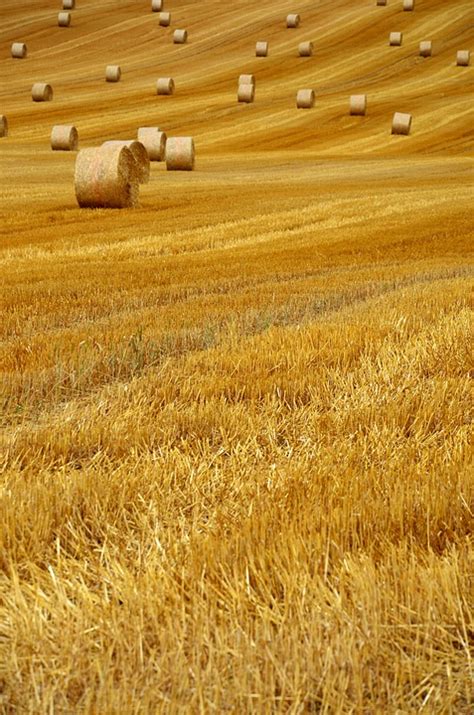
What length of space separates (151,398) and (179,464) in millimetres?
1059

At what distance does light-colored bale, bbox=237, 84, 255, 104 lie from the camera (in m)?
41.4

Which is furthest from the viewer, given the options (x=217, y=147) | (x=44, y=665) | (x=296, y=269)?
(x=217, y=147)

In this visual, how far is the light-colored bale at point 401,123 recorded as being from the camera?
117ft

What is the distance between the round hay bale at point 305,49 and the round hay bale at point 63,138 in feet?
69.8

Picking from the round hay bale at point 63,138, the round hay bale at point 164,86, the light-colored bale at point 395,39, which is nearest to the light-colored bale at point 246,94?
the round hay bale at point 164,86

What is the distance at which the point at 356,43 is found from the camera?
5047 cm

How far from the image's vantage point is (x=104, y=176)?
673 inches

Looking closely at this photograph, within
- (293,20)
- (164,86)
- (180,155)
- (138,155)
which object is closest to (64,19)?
(293,20)

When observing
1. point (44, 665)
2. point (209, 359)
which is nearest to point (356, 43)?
point (209, 359)

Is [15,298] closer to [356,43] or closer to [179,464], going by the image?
[179,464]

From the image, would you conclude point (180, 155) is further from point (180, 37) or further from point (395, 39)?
point (180, 37)

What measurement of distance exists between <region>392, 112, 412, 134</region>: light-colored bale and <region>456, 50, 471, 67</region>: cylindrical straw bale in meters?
12.1

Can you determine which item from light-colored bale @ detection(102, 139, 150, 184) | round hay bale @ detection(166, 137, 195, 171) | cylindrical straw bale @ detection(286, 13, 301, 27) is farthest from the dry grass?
cylindrical straw bale @ detection(286, 13, 301, 27)

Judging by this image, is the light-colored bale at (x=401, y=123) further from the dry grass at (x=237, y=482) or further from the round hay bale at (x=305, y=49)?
the dry grass at (x=237, y=482)
